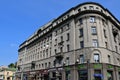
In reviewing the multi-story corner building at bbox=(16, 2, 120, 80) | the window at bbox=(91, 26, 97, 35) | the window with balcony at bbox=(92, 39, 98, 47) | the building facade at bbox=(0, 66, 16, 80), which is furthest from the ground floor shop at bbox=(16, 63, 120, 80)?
the building facade at bbox=(0, 66, 16, 80)

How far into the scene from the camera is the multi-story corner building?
123 ft

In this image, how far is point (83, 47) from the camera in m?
38.9

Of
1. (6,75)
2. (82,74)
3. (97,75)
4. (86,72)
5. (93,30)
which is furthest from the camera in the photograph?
(6,75)

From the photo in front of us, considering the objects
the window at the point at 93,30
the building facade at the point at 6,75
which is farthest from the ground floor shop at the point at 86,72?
the building facade at the point at 6,75

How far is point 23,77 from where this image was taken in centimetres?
6394

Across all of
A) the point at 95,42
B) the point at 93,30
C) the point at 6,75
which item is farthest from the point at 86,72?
the point at 6,75

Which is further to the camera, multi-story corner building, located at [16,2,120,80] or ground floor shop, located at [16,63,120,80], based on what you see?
multi-story corner building, located at [16,2,120,80]

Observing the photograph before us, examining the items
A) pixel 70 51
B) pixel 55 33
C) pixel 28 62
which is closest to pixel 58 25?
pixel 55 33

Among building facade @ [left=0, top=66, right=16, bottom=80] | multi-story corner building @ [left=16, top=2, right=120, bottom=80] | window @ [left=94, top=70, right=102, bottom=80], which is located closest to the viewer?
window @ [left=94, top=70, right=102, bottom=80]

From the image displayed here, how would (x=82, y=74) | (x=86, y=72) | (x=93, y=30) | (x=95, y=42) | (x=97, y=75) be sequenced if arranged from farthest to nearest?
1. (x=93, y=30)
2. (x=95, y=42)
3. (x=82, y=74)
4. (x=86, y=72)
5. (x=97, y=75)

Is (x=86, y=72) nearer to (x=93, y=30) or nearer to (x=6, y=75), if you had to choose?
(x=93, y=30)

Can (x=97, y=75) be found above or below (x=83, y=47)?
below

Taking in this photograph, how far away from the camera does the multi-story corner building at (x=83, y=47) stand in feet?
123

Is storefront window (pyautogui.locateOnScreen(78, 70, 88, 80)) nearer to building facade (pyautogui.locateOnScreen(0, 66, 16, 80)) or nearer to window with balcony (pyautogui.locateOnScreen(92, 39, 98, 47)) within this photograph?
window with balcony (pyautogui.locateOnScreen(92, 39, 98, 47))
